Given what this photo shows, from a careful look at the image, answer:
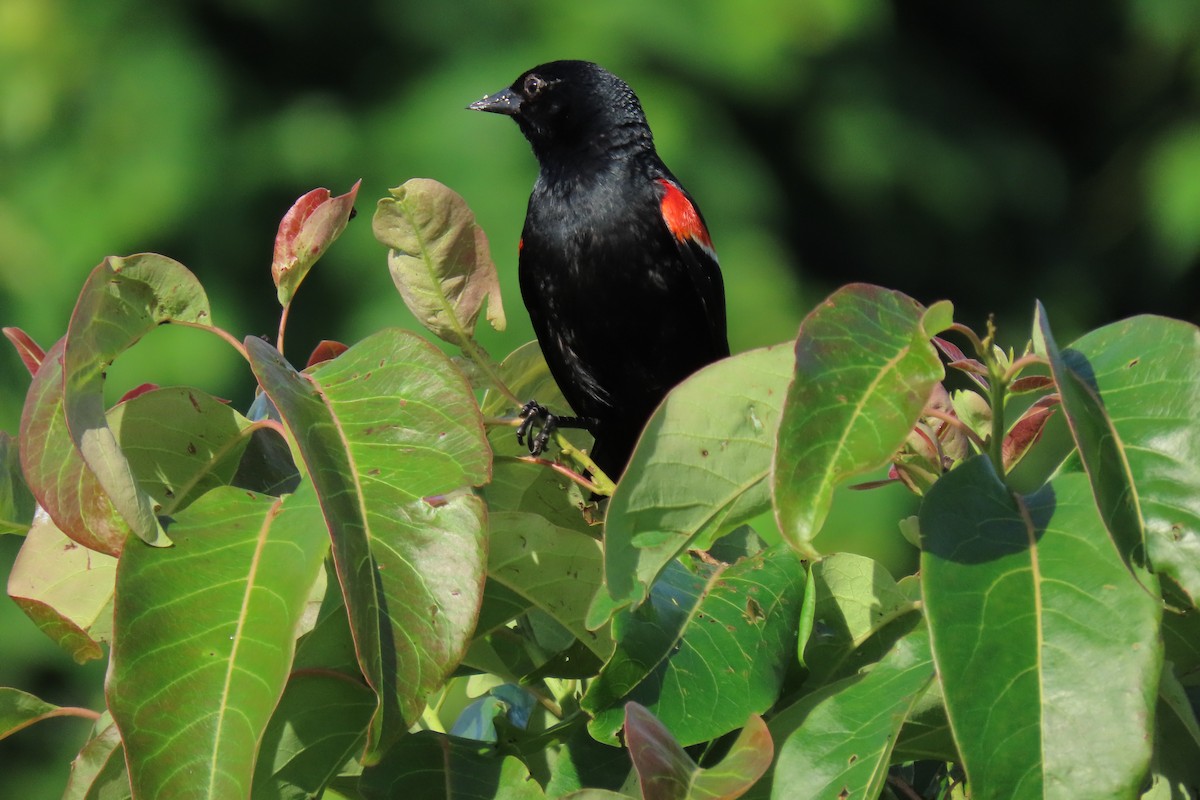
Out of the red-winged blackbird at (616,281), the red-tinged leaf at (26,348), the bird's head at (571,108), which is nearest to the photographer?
the red-tinged leaf at (26,348)

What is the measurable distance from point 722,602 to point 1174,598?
0.28 metres

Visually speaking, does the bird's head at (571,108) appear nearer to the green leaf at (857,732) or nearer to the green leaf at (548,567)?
the green leaf at (548,567)

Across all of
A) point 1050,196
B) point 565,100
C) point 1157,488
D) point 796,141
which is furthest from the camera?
point 1050,196

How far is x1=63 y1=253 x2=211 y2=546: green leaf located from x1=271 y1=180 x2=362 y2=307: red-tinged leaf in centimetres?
9

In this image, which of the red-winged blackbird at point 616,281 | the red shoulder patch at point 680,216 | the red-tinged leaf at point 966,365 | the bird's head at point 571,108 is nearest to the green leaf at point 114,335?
the red-tinged leaf at point 966,365

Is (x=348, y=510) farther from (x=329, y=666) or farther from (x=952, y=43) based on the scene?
(x=952, y=43)

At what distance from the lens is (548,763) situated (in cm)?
94

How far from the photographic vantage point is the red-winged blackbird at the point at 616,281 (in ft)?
7.29

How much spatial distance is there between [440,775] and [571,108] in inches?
73.3

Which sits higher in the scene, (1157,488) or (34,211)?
(1157,488)

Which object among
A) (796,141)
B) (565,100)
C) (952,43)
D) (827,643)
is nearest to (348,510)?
(827,643)

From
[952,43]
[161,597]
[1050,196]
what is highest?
[161,597]

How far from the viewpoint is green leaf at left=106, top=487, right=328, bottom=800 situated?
73 centimetres

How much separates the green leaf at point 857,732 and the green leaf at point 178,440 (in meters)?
0.44
